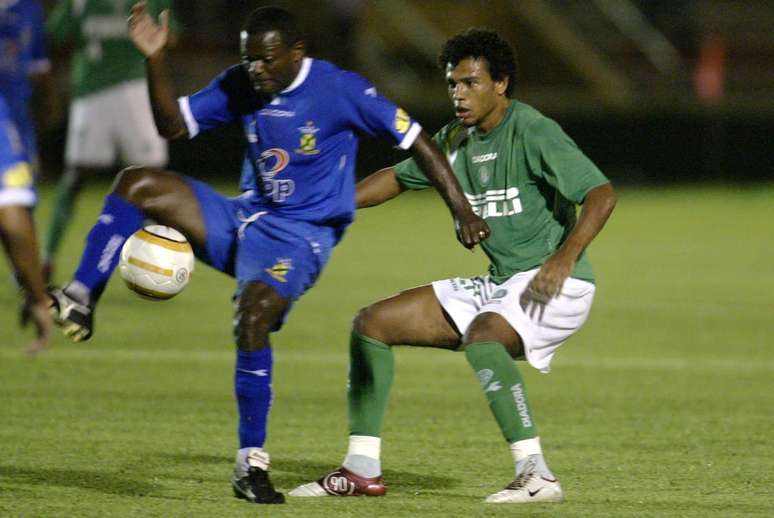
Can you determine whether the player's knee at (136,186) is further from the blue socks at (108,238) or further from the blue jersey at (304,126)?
the blue jersey at (304,126)

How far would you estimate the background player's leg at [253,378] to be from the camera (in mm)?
5434

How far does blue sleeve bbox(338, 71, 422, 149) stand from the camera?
5688 millimetres

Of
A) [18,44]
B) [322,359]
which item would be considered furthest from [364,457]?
[18,44]

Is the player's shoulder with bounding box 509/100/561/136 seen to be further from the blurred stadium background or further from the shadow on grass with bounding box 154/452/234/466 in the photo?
the blurred stadium background

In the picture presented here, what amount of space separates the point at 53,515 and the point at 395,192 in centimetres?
197

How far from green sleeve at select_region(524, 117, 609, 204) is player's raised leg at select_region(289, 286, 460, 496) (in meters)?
0.69

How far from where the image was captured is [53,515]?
5.09 metres

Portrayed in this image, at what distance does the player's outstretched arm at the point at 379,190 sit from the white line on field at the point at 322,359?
301 centimetres

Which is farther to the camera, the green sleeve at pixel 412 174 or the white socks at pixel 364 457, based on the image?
the green sleeve at pixel 412 174

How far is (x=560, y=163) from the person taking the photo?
5.60 meters

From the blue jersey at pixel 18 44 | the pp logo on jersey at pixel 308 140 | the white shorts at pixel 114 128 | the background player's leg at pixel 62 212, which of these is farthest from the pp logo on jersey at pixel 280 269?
the white shorts at pixel 114 128

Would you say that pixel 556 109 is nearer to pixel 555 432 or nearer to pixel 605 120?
pixel 605 120

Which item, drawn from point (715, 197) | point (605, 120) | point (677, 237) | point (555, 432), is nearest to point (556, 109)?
point (605, 120)

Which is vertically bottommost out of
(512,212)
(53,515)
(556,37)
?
(53,515)
